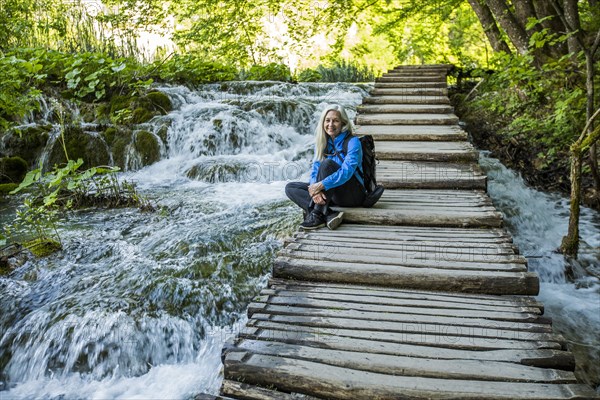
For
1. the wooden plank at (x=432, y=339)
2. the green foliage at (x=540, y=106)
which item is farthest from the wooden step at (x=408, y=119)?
the wooden plank at (x=432, y=339)

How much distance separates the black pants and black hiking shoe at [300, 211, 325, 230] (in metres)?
0.05

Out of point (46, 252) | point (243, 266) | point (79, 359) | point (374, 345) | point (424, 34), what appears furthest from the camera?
point (424, 34)

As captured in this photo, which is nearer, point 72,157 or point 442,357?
point 442,357

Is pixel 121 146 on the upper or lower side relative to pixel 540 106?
lower

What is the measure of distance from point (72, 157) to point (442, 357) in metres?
8.38

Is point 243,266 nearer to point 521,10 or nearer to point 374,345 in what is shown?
point 374,345

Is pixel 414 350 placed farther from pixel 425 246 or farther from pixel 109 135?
pixel 109 135

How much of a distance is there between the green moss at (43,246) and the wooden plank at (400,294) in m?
3.16

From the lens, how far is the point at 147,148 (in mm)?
8812

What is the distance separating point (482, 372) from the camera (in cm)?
208

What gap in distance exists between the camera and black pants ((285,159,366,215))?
13.5 ft

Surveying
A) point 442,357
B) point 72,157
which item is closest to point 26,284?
point 442,357

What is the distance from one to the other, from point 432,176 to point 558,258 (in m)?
1.68

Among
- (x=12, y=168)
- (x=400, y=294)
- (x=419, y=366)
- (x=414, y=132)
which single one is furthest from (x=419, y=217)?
(x=12, y=168)
